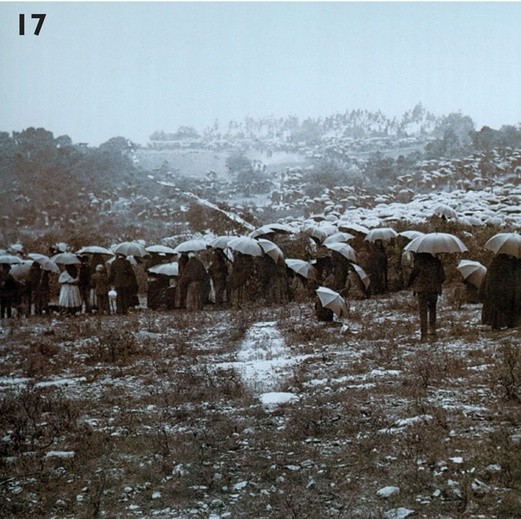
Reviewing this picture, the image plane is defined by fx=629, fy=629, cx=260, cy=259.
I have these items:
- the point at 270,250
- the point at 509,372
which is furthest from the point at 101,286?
the point at 509,372

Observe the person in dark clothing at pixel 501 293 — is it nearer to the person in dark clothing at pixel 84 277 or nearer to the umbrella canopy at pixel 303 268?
the umbrella canopy at pixel 303 268

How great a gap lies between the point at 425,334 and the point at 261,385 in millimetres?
3642

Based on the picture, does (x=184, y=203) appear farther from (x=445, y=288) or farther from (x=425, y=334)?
(x=425, y=334)

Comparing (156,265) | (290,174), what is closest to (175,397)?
(156,265)

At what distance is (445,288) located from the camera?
1609 cm

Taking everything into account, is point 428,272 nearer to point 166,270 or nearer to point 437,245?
point 437,245

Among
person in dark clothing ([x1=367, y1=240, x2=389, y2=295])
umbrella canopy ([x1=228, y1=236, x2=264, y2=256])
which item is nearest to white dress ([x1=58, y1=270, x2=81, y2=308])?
umbrella canopy ([x1=228, y1=236, x2=264, y2=256])

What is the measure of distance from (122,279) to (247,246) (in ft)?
10.9

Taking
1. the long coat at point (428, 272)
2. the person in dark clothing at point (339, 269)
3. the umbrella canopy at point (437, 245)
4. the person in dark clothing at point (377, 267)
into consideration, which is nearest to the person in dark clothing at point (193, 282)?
the person in dark clothing at point (339, 269)

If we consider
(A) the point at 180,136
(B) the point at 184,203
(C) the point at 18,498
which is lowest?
(C) the point at 18,498

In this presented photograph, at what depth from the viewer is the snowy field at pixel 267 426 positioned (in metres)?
4.76

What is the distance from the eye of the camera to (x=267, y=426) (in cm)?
647

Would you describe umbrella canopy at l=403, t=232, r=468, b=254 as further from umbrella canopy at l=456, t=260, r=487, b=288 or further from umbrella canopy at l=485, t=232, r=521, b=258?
umbrella canopy at l=456, t=260, r=487, b=288

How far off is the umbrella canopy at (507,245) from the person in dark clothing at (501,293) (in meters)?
0.39
